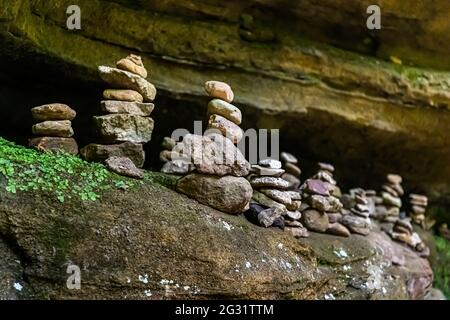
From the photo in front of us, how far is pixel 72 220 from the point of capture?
374cm

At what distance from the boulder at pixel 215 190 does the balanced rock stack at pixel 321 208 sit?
1.52m

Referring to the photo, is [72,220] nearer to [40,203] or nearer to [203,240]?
[40,203]

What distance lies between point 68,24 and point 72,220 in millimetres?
2861

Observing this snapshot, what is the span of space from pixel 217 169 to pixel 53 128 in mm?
1748

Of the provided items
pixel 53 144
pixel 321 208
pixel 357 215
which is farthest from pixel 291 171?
pixel 53 144

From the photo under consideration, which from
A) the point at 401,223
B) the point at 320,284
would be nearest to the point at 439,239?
the point at 401,223

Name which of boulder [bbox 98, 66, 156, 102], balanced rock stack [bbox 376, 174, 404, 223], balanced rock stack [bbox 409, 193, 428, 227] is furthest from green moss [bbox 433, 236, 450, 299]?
boulder [bbox 98, 66, 156, 102]

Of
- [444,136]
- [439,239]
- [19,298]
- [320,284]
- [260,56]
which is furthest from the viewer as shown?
[439,239]

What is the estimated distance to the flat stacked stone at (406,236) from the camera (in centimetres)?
710

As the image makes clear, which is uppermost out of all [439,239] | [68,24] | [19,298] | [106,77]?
[68,24]

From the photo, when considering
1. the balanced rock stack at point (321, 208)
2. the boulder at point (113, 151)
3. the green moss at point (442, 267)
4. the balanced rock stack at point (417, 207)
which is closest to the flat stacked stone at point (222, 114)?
the boulder at point (113, 151)

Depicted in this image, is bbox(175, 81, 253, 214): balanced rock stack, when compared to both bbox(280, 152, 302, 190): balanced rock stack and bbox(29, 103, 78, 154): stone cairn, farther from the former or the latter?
bbox(280, 152, 302, 190): balanced rock stack

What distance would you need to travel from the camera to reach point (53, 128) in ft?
15.0

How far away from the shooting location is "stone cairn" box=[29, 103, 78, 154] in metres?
4.52
